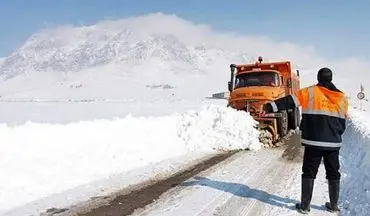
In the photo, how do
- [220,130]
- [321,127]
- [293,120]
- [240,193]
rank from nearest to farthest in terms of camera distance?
[321,127]
[240,193]
[220,130]
[293,120]

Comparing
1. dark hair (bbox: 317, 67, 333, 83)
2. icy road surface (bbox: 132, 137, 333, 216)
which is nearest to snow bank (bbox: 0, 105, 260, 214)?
icy road surface (bbox: 132, 137, 333, 216)

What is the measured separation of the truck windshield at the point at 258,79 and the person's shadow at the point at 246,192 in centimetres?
739

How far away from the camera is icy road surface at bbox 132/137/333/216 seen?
6555mm

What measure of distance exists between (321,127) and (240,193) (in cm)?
187

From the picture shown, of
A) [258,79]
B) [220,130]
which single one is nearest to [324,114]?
[220,130]

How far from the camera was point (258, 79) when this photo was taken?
1593 cm

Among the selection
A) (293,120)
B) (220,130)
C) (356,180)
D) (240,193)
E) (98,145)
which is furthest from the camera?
(293,120)

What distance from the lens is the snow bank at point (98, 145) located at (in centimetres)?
850

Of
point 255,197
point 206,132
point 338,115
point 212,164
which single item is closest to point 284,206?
point 255,197

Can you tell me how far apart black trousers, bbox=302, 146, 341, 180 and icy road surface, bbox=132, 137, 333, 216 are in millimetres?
523

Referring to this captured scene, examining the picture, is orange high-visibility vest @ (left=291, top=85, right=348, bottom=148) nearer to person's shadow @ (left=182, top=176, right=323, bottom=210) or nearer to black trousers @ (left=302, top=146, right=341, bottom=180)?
black trousers @ (left=302, top=146, right=341, bottom=180)

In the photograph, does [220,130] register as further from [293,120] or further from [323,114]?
[323,114]

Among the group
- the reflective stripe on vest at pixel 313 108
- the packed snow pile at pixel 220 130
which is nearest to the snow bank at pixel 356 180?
the reflective stripe on vest at pixel 313 108

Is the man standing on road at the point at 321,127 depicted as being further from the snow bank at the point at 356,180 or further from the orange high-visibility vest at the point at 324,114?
the snow bank at the point at 356,180
